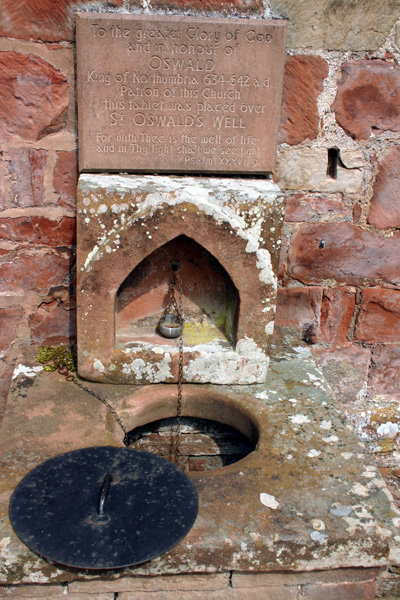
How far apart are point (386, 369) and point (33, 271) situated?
2.23 m

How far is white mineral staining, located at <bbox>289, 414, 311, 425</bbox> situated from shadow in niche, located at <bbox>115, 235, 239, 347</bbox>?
50 centimetres

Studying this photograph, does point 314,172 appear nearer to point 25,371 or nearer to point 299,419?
point 299,419

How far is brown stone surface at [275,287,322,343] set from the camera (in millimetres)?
3443

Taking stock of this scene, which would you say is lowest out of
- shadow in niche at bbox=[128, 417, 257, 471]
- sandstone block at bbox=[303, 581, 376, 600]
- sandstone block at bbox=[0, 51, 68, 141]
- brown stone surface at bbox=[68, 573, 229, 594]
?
shadow in niche at bbox=[128, 417, 257, 471]

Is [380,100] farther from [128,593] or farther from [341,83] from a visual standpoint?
[128,593]

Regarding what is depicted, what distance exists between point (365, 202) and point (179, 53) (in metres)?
1.35

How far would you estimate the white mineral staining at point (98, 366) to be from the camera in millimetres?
2814

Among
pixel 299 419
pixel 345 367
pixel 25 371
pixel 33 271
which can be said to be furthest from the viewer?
pixel 345 367

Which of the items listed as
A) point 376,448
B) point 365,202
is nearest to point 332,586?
point 376,448

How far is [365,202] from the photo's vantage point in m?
3.29

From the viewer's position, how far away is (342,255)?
338 cm

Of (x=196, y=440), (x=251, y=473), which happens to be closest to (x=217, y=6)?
(x=251, y=473)

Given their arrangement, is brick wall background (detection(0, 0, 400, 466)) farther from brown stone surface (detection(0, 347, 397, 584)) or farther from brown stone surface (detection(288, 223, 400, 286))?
brown stone surface (detection(0, 347, 397, 584))

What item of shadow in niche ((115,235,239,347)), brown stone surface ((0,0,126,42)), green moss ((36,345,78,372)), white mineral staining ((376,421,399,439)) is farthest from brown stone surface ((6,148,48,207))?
white mineral staining ((376,421,399,439))
